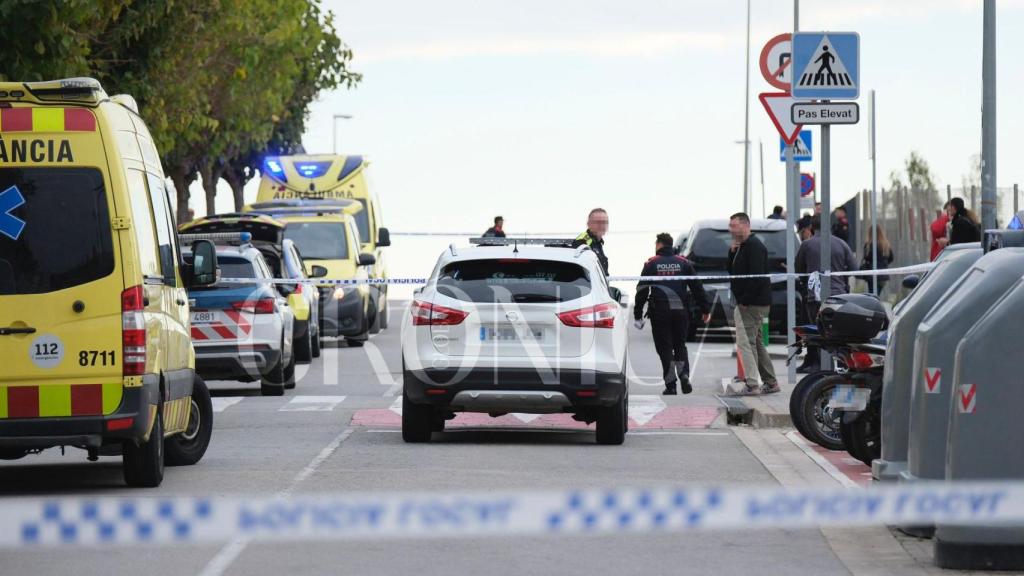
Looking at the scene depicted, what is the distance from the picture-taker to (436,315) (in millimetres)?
15539

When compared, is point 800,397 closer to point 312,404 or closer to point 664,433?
point 664,433

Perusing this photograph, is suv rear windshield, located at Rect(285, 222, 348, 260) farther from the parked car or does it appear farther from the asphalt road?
the asphalt road

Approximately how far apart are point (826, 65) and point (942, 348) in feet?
32.1

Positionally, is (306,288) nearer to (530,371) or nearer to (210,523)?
(530,371)

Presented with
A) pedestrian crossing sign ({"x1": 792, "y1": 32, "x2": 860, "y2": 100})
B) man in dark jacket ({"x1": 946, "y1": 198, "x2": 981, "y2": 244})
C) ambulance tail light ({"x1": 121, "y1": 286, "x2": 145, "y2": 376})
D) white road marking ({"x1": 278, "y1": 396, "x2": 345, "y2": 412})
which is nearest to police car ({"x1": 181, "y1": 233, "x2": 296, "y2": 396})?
white road marking ({"x1": 278, "y1": 396, "x2": 345, "y2": 412})

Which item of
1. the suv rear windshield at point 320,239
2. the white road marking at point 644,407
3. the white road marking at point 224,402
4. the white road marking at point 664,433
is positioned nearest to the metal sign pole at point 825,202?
the white road marking at point 644,407

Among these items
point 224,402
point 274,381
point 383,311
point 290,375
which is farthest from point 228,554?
point 383,311

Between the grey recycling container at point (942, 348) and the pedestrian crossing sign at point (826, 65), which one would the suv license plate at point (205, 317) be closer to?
the pedestrian crossing sign at point (826, 65)

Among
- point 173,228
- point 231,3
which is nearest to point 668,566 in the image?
point 173,228

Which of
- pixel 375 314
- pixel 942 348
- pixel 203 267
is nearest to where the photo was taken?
pixel 942 348

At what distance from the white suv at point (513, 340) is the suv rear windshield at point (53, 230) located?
4.05 metres

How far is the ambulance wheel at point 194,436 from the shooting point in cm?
1420

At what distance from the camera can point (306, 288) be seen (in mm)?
27188

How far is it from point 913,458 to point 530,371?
5.89 meters
